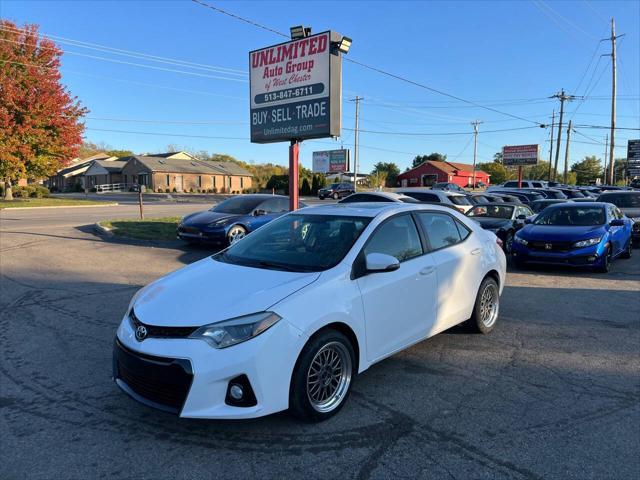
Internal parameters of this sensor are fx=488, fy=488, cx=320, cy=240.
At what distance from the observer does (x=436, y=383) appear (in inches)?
171

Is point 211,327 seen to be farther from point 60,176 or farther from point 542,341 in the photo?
point 60,176

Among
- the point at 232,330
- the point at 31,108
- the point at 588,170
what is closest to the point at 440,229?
the point at 232,330

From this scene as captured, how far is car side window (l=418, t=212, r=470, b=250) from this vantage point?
4938 millimetres

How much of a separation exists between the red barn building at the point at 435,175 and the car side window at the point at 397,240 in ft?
264

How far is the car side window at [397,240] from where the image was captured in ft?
14.1

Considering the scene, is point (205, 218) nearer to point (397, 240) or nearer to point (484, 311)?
point (484, 311)

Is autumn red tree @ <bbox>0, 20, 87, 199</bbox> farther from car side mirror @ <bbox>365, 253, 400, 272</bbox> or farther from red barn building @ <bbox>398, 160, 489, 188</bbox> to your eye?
red barn building @ <bbox>398, 160, 489, 188</bbox>

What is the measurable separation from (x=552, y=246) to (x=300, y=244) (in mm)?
7307

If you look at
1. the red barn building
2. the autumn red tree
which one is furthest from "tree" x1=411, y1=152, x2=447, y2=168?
the autumn red tree

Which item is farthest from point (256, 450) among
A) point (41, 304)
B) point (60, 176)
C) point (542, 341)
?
point (60, 176)

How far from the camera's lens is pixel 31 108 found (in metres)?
30.6

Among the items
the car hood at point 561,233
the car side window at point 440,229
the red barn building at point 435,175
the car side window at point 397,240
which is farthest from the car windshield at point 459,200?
the red barn building at point 435,175

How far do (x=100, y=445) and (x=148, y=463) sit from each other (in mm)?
443

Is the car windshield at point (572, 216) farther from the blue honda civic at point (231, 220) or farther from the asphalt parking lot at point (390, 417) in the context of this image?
the blue honda civic at point (231, 220)
